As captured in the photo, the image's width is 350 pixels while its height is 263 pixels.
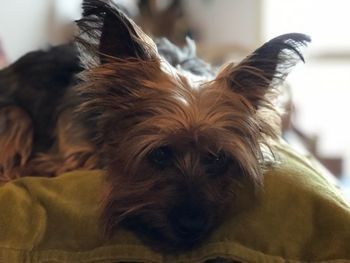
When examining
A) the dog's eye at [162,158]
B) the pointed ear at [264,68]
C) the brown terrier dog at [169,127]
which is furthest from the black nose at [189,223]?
the pointed ear at [264,68]

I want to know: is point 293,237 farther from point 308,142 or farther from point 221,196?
point 308,142

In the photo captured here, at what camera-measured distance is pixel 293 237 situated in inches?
49.1

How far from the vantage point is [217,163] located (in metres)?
1.52

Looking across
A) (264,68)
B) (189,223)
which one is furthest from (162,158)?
(264,68)

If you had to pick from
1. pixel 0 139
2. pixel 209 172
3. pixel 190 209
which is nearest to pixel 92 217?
pixel 190 209

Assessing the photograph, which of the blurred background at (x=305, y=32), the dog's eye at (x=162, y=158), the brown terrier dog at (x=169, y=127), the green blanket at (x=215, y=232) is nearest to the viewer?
the green blanket at (x=215, y=232)

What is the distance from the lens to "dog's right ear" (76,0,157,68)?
1.45m

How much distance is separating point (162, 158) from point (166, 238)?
237 millimetres

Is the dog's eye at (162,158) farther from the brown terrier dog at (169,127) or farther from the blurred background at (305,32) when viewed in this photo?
the blurred background at (305,32)

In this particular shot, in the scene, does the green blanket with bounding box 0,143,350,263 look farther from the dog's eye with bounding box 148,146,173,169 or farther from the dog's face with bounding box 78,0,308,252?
the dog's eye with bounding box 148,146,173,169

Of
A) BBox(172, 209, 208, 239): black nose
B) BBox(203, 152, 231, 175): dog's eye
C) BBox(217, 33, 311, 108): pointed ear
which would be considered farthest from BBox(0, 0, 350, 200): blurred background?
BBox(172, 209, 208, 239): black nose

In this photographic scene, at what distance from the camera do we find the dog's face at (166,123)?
141 cm

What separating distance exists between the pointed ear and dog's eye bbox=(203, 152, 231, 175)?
194 millimetres

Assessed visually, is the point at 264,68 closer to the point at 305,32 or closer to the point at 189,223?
the point at 189,223
